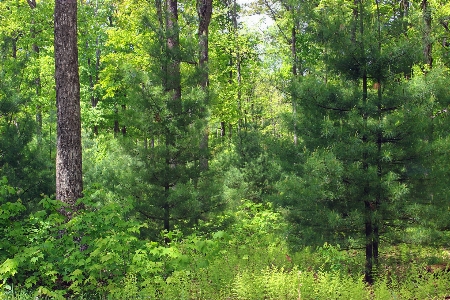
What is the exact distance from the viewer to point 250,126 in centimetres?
1502

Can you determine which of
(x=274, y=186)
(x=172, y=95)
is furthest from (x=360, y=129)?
→ (x=172, y=95)

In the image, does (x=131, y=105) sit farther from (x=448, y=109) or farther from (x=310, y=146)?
(x=448, y=109)

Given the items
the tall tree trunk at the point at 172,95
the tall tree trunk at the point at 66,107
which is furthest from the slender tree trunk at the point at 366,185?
the tall tree trunk at the point at 66,107

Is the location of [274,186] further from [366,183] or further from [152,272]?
[152,272]

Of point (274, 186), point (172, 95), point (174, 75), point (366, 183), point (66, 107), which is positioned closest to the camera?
point (366, 183)

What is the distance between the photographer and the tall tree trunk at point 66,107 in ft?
25.3

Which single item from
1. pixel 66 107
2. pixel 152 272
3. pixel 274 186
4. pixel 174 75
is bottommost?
pixel 152 272

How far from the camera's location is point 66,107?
7.77 meters

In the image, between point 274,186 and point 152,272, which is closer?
point 152,272

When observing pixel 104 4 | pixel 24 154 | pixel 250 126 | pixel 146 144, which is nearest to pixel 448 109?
pixel 146 144

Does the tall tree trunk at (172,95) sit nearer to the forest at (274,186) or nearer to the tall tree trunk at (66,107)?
the forest at (274,186)

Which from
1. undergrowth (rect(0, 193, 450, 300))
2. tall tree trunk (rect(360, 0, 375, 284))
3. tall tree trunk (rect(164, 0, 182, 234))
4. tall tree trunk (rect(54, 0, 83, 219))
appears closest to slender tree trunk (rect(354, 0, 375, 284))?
tall tree trunk (rect(360, 0, 375, 284))

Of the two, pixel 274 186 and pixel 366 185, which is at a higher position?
pixel 366 185

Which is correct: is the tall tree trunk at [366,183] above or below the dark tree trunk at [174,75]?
below
